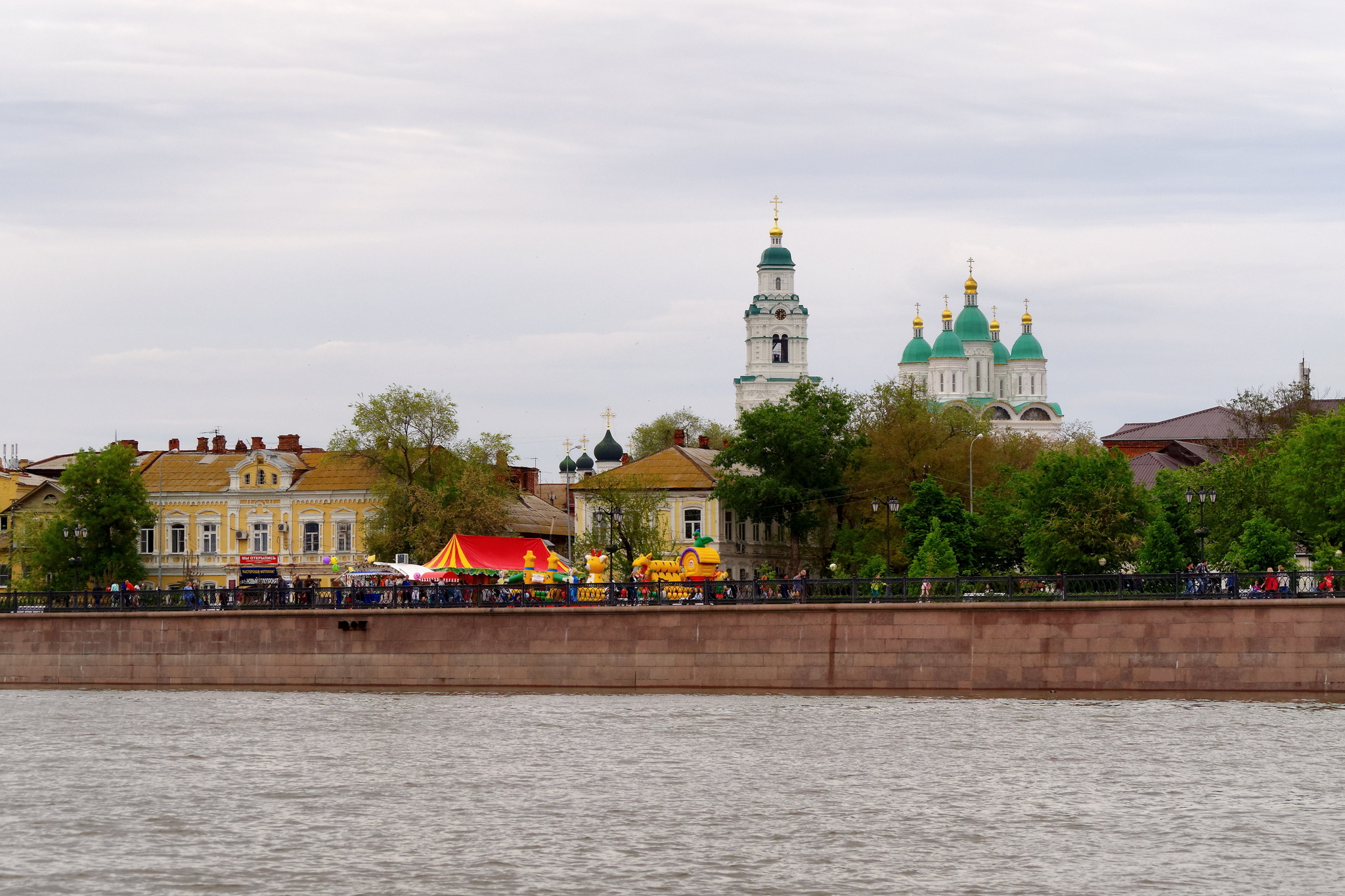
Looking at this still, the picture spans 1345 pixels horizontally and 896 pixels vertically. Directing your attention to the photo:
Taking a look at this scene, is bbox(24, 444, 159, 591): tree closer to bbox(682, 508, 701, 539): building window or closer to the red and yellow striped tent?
bbox(682, 508, 701, 539): building window

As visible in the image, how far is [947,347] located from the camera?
159 metres

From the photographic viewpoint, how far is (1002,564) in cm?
6562

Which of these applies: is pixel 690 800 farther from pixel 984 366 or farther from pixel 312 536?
pixel 984 366

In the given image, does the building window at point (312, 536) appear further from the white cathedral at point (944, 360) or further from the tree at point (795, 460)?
the white cathedral at point (944, 360)

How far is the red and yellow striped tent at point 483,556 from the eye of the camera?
179 feet

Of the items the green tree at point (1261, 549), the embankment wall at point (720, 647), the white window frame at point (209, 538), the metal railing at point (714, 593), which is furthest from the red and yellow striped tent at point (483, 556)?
the white window frame at point (209, 538)

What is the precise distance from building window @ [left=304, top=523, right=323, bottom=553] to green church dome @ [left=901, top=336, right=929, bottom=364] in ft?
284

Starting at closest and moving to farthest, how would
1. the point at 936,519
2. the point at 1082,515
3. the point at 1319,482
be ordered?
1. the point at 1319,482
2. the point at 1082,515
3. the point at 936,519

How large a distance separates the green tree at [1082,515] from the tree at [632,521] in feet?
67.7

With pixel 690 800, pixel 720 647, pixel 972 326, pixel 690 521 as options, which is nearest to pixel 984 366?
pixel 972 326

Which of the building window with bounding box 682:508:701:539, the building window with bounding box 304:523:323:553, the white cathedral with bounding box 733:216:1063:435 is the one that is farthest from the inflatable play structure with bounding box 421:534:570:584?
the white cathedral with bounding box 733:216:1063:435

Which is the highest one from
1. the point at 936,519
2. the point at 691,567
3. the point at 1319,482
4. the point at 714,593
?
the point at 1319,482

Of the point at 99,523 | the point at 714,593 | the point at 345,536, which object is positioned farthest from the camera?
the point at 345,536

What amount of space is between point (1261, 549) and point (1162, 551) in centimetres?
243
